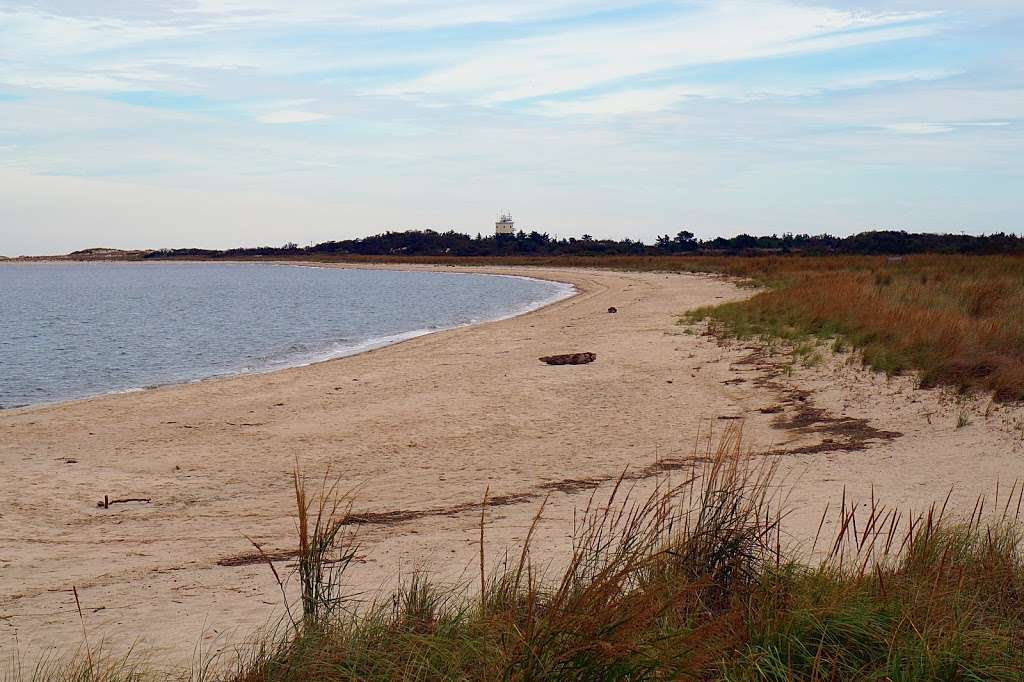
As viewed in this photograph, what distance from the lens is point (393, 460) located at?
9.11 meters

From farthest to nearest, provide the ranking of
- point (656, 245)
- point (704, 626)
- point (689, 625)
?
point (656, 245)
point (689, 625)
point (704, 626)

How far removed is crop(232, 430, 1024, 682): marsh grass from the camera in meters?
3.01

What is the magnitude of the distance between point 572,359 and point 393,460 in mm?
6843

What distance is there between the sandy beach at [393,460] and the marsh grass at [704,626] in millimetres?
843

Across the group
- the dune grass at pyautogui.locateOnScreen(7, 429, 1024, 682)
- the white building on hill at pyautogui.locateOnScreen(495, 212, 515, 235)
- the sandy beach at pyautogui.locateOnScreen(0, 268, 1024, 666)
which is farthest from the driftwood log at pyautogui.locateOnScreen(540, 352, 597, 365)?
the white building on hill at pyautogui.locateOnScreen(495, 212, 515, 235)

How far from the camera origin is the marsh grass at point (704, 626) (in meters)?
3.01

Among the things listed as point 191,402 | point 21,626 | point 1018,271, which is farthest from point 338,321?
point 21,626

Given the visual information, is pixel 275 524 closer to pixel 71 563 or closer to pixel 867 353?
pixel 71 563

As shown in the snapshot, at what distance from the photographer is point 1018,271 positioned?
25234mm

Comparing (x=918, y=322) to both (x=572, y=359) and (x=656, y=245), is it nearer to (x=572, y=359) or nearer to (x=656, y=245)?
(x=572, y=359)

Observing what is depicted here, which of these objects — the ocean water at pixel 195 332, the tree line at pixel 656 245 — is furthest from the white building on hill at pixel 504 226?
the ocean water at pixel 195 332

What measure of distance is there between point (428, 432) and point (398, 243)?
447 ft

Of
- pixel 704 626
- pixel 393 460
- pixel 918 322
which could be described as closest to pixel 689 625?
pixel 704 626

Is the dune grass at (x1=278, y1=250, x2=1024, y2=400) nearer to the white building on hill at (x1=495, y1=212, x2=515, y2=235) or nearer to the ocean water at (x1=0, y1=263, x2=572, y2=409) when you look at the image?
the ocean water at (x1=0, y1=263, x2=572, y2=409)
